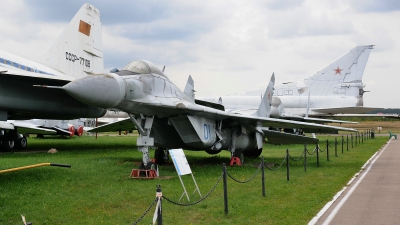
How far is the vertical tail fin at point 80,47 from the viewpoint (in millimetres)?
21172

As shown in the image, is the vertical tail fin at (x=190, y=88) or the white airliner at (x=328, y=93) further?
the white airliner at (x=328, y=93)

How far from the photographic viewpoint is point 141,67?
1148 cm

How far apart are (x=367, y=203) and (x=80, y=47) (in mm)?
17607

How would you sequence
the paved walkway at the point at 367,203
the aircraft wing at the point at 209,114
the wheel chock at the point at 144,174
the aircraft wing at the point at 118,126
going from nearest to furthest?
the paved walkway at the point at 367,203 → the wheel chock at the point at 144,174 → the aircraft wing at the point at 209,114 → the aircraft wing at the point at 118,126

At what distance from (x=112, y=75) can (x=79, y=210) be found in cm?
362

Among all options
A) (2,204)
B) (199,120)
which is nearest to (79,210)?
(2,204)

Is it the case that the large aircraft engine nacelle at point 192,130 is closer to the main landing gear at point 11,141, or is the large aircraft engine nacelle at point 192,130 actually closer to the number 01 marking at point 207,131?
the number 01 marking at point 207,131

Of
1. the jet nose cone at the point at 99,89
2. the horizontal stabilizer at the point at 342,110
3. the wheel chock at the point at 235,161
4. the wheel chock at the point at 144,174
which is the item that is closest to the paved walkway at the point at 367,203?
the wheel chock at the point at 235,161

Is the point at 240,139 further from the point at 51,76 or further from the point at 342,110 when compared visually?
the point at 342,110

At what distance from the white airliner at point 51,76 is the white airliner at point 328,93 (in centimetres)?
1901

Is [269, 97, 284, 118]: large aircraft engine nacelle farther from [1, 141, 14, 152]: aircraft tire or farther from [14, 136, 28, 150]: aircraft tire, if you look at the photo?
[1, 141, 14, 152]: aircraft tire

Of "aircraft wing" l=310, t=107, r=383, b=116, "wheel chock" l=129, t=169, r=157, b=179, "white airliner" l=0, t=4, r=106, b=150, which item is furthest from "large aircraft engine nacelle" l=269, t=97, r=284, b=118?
"wheel chock" l=129, t=169, r=157, b=179

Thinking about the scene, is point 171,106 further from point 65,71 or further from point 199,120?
point 65,71

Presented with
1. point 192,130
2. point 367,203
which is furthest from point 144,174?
point 367,203
